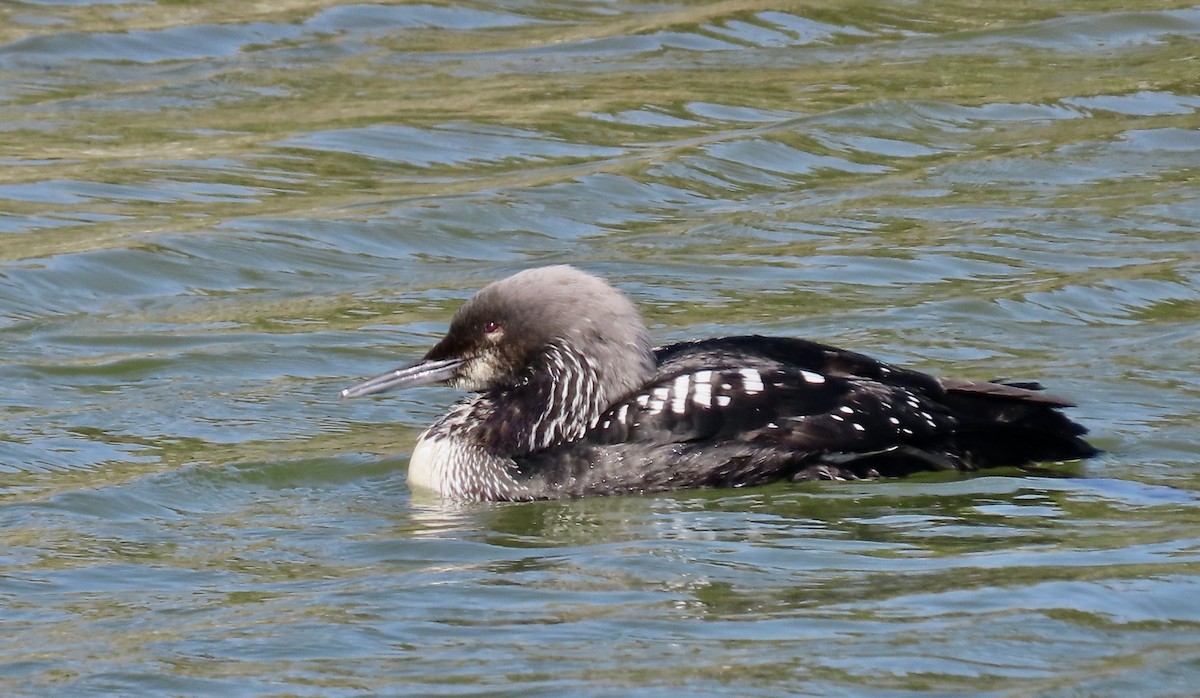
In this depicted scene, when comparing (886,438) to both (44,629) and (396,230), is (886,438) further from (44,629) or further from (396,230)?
(396,230)

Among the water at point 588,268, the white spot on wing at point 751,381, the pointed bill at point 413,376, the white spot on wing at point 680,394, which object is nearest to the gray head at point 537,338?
the pointed bill at point 413,376

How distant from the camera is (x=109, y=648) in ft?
17.1

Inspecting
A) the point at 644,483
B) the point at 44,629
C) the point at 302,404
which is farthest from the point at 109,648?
→ the point at 302,404

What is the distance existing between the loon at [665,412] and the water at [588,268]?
0.13 m

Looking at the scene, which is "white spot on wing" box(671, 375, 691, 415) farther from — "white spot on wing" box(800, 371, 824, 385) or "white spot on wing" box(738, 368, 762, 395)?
"white spot on wing" box(800, 371, 824, 385)

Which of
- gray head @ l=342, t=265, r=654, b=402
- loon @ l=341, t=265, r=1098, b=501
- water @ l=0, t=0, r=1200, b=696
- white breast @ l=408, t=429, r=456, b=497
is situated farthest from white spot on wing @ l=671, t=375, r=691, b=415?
white breast @ l=408, t=429, r=456, b=497

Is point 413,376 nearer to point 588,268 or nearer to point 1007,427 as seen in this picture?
point 1007,427

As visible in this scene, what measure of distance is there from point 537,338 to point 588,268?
3055 millimetres

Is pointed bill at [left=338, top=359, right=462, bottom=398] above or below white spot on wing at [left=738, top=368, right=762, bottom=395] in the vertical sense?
below

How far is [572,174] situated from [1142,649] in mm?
6979

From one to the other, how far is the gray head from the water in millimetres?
434

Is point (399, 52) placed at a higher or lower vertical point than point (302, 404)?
higher

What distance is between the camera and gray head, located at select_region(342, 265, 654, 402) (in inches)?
273

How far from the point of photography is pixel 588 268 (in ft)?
33.1
